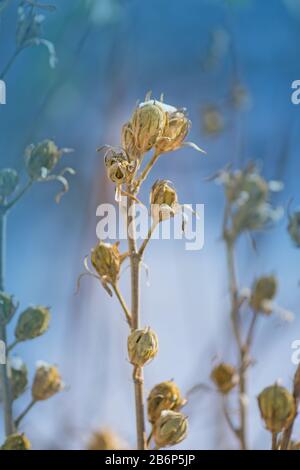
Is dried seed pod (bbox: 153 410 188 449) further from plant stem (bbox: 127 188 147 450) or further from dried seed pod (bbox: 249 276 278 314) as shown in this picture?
dried seed pod (bbox: 249 276 278 314)

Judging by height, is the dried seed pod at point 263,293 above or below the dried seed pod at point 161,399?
above

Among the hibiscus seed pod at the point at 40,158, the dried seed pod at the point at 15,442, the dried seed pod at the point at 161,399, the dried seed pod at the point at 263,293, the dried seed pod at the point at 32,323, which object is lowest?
the dried seed pod at the point at 15,442

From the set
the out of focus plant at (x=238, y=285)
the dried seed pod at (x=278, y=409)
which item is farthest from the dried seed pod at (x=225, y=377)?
the dried seed pod at (x=278, y=409)

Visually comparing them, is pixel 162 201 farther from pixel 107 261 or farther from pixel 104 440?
pixel 104 440

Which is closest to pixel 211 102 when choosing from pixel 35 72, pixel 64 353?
pixel 35 72

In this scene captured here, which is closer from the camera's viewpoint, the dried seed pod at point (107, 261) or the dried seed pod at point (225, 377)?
the dried seed pod at point (107, 261)

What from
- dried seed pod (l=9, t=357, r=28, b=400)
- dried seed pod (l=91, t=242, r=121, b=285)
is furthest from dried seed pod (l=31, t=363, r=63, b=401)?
dried seed pod (l=91, t=242, r=121, b=285)

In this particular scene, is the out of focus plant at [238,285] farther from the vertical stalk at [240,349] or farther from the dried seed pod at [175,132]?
the dried seed pod at [175,132]
